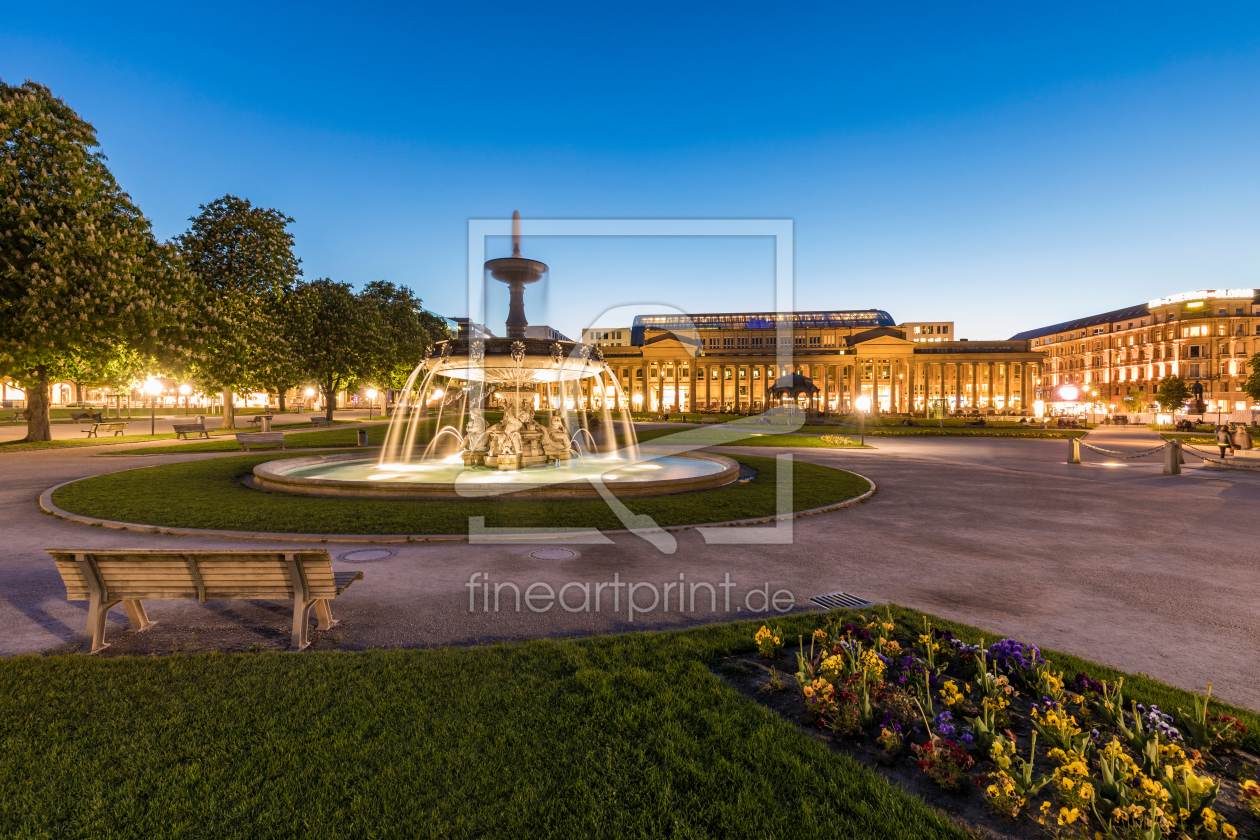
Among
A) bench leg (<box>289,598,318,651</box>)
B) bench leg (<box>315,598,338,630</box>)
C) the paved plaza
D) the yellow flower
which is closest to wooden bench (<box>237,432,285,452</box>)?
the paved plaza

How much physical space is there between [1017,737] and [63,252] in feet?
110

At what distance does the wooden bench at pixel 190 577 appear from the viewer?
546 centimetres

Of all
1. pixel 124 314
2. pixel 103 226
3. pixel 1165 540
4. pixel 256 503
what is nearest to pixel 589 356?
pixel 256 503

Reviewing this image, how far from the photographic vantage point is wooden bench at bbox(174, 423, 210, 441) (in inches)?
1305

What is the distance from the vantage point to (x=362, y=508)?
40.1 ft

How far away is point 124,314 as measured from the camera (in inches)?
974

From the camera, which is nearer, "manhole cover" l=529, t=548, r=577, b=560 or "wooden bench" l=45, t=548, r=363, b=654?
"wooden bench" l=45, t=548, r=363, b=654

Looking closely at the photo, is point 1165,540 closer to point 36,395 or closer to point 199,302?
point 199,302

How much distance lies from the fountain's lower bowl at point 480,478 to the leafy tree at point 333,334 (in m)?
28.6

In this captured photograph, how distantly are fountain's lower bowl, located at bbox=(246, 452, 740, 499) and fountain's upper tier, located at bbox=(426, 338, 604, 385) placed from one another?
10.4 ft

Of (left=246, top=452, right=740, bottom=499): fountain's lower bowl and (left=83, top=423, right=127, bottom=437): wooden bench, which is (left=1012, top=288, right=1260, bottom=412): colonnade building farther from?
(left=83, top=423, right=127, bottom=437): wooden bench

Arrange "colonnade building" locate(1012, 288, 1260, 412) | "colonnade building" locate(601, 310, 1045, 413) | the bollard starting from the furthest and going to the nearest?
"colonnade building" locate(601, 310, 1045, 413) → "colonnade building" locate(1012, 288, 1260, 412) → the bollard

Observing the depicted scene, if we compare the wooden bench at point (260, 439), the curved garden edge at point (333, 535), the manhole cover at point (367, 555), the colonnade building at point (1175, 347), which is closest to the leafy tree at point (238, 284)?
the wooden bench at point (260, 439)

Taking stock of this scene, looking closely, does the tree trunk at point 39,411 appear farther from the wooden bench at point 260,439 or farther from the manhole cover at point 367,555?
the manhole cover at point 367,555
